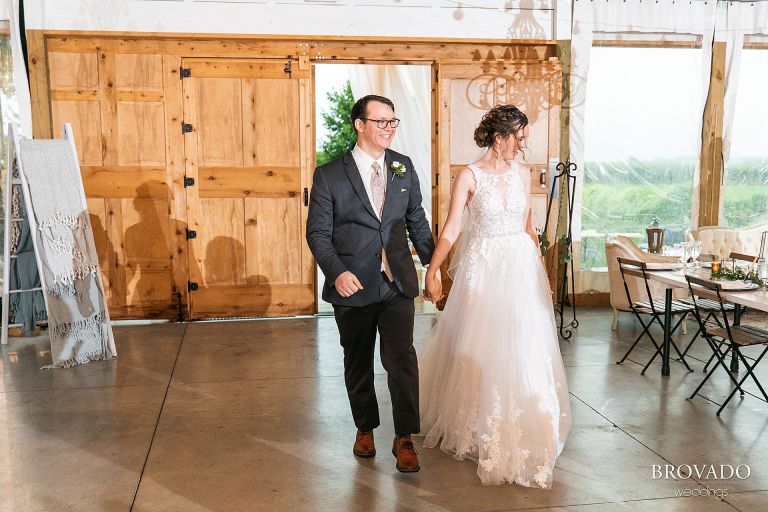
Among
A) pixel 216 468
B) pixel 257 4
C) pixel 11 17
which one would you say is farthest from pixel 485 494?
pixel 11 17

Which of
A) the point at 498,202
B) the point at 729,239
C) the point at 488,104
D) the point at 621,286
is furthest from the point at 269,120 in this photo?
the point at 729,239

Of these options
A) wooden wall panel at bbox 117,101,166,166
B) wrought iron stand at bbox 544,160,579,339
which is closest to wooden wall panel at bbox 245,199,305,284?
wooden wall panel at bbox 117,101,166,166

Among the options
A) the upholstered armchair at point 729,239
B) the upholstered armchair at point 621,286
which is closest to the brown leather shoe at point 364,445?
the upholstered armchair at point 621,286

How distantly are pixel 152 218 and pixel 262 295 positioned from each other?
1.29 meters

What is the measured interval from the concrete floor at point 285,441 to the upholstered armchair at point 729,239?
2031mm

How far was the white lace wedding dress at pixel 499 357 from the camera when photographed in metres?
3.54

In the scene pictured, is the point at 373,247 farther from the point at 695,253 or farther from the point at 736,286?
the point at 695,253

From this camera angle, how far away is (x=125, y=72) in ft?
23.6

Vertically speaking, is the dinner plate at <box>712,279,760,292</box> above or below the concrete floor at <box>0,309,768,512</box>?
above

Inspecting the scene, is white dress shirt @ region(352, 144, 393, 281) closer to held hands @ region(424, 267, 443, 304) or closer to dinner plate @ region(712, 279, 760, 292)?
held hands @ region(424, 267, 443, 304)

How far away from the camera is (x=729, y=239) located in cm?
747

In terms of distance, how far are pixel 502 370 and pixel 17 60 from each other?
5737 millimetres

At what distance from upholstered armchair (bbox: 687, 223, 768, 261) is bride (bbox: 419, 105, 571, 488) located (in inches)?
164

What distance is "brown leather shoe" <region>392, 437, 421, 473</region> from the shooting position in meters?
3.58
